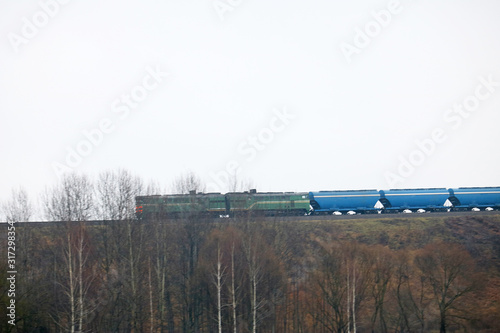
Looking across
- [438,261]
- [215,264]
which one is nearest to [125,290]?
[215,264]

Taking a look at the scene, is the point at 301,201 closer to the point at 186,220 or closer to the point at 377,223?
the point at 377,223

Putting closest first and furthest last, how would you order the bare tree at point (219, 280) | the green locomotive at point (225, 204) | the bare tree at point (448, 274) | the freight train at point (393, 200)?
the bare tree at point (219, 280) → the bare tree at point (448, 274) → the green locomotive at point (225, 204) → the freight train at point (393, 200)

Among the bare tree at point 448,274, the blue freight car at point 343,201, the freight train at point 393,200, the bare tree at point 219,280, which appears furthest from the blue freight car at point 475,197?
the bare tree at point 219,280

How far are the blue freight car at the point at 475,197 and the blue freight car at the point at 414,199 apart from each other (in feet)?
4.62

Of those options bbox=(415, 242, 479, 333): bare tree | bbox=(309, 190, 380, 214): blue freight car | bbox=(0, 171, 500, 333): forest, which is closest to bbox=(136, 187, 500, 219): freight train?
bbox=(309, 190, 380, 214): blue freight car

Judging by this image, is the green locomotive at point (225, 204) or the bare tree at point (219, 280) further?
the green locomotive at point (225, 204)

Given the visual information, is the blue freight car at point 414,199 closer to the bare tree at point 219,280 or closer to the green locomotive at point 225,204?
the green locomotive at point 225,204

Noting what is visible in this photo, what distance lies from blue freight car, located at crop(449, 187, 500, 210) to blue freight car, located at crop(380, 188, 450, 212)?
4.62 feet

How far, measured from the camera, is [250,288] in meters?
42.8

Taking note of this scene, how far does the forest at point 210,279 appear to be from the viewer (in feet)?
141

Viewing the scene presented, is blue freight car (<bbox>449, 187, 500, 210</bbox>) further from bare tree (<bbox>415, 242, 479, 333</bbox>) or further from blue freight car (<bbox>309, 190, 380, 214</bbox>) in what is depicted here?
bare tree (<bbox>415, 242, 479, 333</bbox>)

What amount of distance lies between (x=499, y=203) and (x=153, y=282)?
164ft

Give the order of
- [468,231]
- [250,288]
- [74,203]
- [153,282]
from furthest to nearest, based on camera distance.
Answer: [468,231] < [74,203] < [153,282] < [250,288]

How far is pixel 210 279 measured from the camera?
45.0 metres
